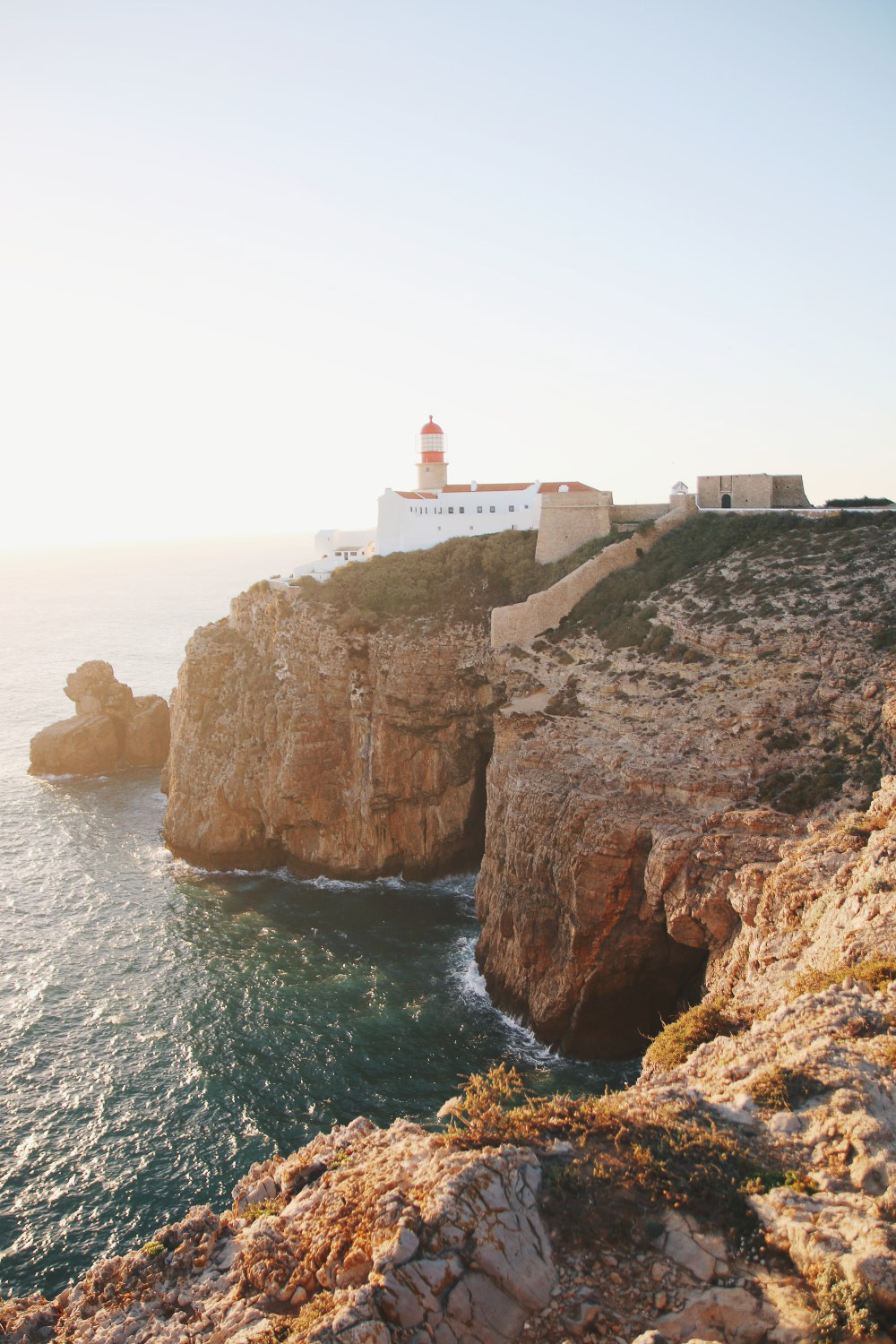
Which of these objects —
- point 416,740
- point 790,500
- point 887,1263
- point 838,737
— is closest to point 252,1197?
point 887,1263

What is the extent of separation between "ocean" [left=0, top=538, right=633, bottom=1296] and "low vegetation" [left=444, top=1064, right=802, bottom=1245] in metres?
12.8

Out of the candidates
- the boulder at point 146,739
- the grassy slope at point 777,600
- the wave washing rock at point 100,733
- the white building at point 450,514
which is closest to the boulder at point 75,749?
the wave washing rock at point 100,733

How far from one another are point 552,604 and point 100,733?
31.8 m

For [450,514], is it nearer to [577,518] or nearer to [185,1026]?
[577,518]

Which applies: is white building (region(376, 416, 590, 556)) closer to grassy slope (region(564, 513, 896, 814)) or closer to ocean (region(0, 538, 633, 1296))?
grassy slope (region(564, 513, 896, 814))

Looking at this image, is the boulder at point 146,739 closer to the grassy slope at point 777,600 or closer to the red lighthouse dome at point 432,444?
the red lighthouse dome at point 432,444

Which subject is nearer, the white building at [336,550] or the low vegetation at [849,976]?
the low vegetation at [849,976]

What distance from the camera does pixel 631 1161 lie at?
1105 cm

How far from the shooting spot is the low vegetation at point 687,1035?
15758mm

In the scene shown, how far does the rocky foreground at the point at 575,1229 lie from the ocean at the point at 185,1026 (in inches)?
368

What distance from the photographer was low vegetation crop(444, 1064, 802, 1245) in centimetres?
1031

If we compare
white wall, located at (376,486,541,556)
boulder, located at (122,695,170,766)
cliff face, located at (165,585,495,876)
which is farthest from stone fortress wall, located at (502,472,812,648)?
boulder, located at (122,695,170,766)

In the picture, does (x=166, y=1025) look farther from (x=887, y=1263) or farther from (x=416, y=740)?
(x=887, y=1263)

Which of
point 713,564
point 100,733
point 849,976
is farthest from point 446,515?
point 849,976
